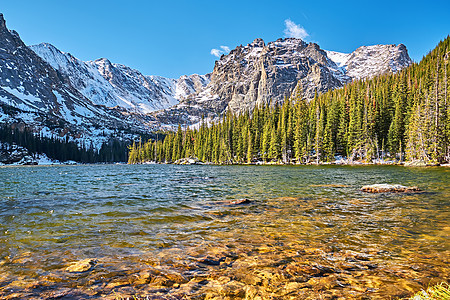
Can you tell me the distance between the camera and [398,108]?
7825 cm

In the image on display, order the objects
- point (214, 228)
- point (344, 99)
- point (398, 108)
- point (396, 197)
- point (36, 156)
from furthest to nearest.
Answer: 1. point (36, 156)
2. point (344, 99)
3. point (398, 108)
4. point (396, 197)
5. point (214, 228)

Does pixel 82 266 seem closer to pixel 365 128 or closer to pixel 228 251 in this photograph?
pixel 228 251

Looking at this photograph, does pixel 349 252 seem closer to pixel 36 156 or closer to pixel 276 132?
pixel 276 132

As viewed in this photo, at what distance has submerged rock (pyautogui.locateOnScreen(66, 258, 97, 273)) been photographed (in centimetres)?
581

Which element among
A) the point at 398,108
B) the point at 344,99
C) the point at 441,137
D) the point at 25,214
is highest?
the point at 344,99

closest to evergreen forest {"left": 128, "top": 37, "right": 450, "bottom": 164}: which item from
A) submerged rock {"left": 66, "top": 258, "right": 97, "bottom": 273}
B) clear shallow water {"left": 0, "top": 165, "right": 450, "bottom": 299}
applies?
clear shallow water {"left": 0, "top": 165, "right": 450, "bottom": 299}

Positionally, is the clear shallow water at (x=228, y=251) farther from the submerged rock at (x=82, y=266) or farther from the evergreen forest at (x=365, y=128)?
the evergreen forest at (x=365, y=128)

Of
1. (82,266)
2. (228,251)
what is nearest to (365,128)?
(228,251)

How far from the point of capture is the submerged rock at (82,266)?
5812mm

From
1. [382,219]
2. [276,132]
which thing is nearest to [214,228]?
[382,219]

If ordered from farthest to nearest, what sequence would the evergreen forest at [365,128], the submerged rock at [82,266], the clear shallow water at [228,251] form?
1. the evergreen forest at [365,128]
2. the submerged rock at [82,266]
3. the clear shallow water at [228,251]

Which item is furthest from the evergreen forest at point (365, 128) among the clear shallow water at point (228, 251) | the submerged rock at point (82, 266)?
the submerged rock at point (82, 266)

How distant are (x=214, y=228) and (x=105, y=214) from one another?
627 cm

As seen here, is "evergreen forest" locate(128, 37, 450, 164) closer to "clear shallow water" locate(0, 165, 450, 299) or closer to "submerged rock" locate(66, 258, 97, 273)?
"clear shallow water" locate(0, 165, 450, 299)
